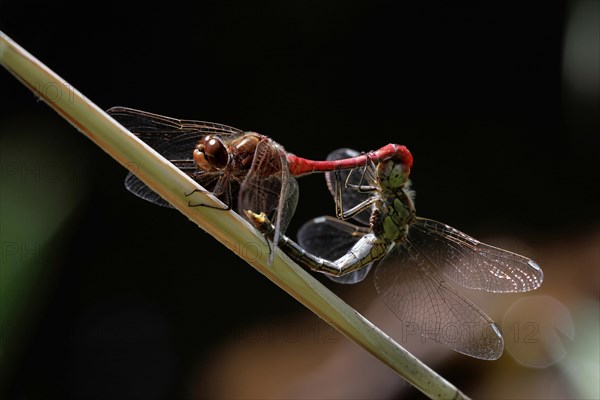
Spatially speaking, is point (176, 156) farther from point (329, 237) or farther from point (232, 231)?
point (329, 237)

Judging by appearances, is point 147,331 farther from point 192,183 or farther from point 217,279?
point 192,183

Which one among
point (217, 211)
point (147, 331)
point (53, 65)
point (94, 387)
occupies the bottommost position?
point (94, 387)

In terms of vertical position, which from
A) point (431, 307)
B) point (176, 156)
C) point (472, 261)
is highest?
point (176, 156)

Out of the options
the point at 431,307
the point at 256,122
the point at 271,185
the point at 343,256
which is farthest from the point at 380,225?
the point at 256,122

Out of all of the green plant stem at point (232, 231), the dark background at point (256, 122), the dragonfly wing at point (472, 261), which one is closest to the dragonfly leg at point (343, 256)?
the dragonfly wing at point (472, 261)

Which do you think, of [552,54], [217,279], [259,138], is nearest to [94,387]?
[217,279]

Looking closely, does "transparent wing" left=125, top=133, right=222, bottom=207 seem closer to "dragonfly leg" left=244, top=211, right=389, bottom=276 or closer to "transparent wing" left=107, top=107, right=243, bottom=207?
"transparent wing" left=107, top=107, right=243, bottom=207
